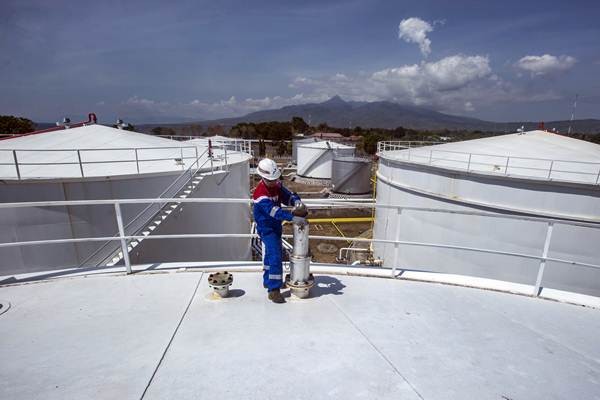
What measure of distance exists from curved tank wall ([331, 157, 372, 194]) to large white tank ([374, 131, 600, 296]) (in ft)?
67.6

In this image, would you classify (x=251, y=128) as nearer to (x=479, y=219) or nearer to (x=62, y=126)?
(x=62, y=126)

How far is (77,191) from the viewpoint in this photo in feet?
23.9

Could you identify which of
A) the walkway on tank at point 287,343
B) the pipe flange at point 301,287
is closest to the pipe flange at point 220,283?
the walkway on tank at point 287,343

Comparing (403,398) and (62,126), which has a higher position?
(62,126)

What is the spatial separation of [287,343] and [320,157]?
3812 cm

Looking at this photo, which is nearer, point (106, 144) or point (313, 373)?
point (313, 373)

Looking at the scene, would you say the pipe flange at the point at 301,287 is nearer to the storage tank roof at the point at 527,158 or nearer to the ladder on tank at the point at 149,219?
the ladder on tank at the point at 149,219

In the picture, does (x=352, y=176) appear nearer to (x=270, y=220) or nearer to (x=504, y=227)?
(x=504, y=227)

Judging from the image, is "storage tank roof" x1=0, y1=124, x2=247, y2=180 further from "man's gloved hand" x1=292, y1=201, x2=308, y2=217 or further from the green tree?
the green tree

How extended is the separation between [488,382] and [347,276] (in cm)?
204

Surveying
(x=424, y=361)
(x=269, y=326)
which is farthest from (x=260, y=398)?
(x=424, y=361)

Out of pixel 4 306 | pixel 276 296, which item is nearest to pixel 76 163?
pixel 4 306

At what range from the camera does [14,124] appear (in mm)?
32031

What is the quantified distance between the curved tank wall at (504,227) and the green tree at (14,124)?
37841 mm
